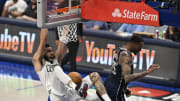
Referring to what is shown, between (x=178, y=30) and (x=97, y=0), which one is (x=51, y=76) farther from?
(x=178, y=30)

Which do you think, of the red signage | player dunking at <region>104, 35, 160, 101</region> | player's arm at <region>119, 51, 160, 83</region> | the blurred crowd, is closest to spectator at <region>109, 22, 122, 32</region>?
the blurred crowd

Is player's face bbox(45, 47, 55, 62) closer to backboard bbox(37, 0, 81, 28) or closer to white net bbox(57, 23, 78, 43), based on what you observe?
backboard bbox(37, 0, 81, 28)

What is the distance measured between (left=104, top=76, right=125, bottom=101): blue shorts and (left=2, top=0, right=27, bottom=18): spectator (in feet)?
22.5

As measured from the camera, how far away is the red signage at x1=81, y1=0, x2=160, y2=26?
8938mm

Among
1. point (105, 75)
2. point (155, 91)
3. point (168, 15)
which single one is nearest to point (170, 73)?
point (155, 91)

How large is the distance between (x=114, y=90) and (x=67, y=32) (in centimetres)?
330

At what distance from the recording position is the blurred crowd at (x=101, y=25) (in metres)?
13.1

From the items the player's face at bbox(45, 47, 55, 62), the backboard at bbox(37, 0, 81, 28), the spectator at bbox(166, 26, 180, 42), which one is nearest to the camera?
the backboard at bbox(37, 0, 81, 28)

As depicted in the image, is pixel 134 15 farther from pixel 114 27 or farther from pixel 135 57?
pixel 114 27

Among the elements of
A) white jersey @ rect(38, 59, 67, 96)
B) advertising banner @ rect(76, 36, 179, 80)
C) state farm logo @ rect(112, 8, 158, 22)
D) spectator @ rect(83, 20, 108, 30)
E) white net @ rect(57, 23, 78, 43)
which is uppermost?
state farm logo @ rect(112, 8, 158, 22)

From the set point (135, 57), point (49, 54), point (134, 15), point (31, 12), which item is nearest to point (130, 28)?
point (135, 57)

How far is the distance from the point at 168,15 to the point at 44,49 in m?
2.35

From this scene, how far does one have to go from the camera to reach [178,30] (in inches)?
508

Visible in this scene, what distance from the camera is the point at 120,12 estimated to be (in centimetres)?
912
